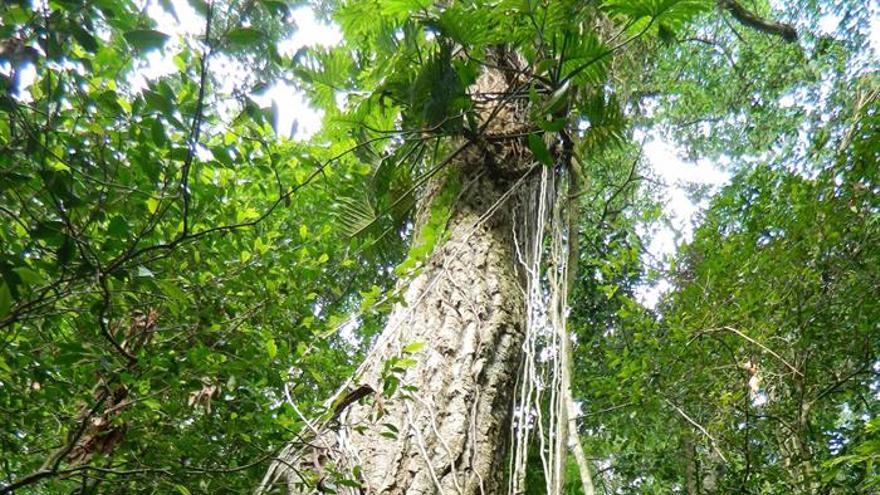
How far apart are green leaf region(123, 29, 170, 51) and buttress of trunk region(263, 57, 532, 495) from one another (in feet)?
2.46

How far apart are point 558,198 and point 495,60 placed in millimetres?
581

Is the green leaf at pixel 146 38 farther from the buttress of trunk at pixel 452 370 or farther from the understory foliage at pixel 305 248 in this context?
the buttress of trunk at pixel 452 370

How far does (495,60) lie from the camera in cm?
230

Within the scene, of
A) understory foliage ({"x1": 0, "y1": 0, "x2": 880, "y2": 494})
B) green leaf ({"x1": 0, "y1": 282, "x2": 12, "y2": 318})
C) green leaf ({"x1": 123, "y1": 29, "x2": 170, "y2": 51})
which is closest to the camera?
green leaf ({"x1": 0, "y1": 282, "x2": 12, "y2": 318})

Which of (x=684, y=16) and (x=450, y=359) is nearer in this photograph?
(x=450, y=359)

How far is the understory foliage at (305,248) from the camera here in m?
1.24

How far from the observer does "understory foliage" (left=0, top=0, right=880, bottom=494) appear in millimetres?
1240

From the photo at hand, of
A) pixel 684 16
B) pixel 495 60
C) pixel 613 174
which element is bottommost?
pixel 684 16

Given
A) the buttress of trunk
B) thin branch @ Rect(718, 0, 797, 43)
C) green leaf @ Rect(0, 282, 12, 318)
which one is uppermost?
thin branch @ Rect(718, 0, 797, 43)

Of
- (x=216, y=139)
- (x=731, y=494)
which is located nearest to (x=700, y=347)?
(x=731, y=494)

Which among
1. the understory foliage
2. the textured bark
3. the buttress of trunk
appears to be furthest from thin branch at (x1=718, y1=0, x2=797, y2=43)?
the textured bark

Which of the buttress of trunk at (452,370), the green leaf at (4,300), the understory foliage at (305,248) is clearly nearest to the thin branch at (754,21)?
the understory foliage at (305,248)

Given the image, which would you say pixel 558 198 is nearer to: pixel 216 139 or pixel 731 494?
pixel 216 139

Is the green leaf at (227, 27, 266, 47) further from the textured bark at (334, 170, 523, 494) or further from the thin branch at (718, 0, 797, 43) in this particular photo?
the thin branch at (718, 0, 797, 43)
